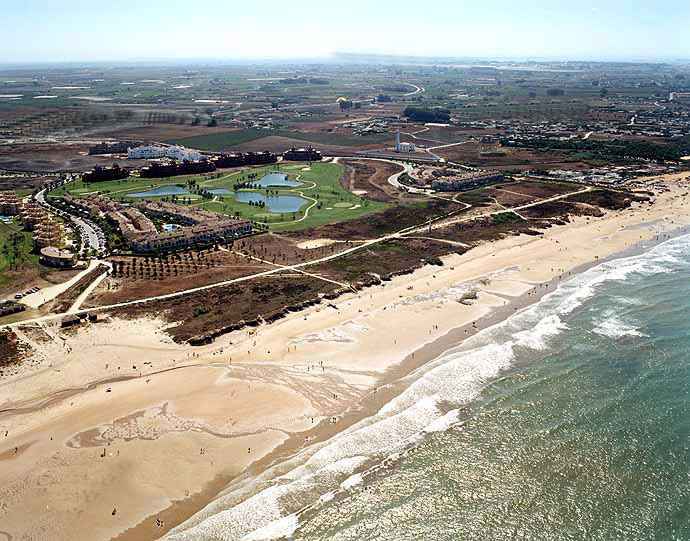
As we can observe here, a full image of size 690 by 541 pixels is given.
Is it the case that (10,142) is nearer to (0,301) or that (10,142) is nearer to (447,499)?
(0,301)

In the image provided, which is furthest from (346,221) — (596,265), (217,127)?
(217,127)

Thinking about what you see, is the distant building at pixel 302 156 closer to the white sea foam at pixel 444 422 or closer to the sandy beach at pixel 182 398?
the sandy beach at pixel 182 398

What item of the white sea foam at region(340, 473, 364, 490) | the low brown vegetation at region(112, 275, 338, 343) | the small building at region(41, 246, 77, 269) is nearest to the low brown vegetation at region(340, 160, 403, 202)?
the low brown vegetation at region(112, 275, 338, 343)

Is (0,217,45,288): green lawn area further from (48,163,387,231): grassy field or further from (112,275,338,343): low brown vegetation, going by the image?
(48,163,387,231): grassy field

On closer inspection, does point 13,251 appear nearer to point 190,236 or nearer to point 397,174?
point 190,236

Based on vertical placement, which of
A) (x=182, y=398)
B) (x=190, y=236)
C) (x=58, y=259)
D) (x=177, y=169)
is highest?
(x=177, y=169)

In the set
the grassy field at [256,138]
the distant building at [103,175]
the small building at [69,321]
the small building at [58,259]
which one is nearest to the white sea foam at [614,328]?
the small building at [69,321]

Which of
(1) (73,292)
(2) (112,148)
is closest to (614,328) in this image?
(1) (73,292)
